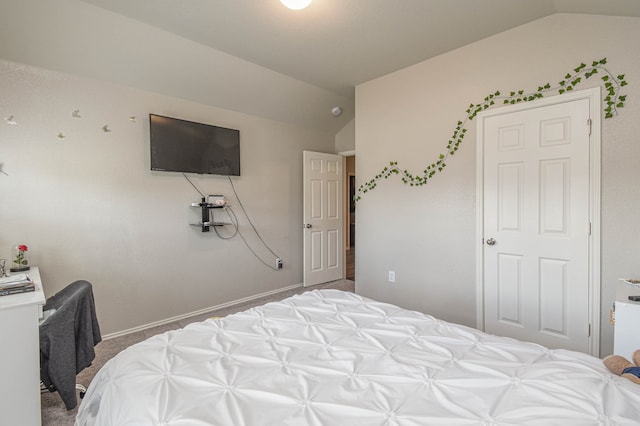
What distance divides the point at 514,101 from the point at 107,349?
13.4 feet

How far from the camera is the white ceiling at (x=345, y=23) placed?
2273 millimetres

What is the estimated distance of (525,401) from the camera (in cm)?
98

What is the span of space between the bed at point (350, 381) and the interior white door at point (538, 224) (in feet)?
4.55

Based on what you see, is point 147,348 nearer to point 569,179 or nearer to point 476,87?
point 569,179

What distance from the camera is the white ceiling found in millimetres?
2273

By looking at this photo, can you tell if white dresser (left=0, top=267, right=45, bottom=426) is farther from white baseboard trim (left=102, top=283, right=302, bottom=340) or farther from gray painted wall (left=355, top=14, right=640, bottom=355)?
gray painted wall (left=355, top=14, right=640, bottom=355)

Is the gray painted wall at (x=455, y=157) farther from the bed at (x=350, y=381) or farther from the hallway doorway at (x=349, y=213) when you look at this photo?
the hallway doorway at (x=349, y=213)

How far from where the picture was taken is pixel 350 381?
43.3 inches

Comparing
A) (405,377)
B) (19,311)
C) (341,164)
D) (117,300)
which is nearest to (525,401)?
(405,377)

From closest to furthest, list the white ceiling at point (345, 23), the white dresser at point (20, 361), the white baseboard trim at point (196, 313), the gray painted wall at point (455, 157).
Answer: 1. the white dresser at point (20, 361)
2. the gray painted wall at point (455, 157)
3. the white ceiling at point (345, 23)
4. the white baseboard trim at point (196, 313)

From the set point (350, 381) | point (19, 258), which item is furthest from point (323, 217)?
point (350, 381)

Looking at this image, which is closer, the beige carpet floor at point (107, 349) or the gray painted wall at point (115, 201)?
the beige carpet floor at point (107, 349)

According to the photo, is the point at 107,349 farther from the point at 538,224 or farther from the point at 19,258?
the point at 538,224

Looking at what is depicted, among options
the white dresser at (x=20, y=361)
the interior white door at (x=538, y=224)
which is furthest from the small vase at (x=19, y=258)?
the interior white door at (x=538, y=224)
